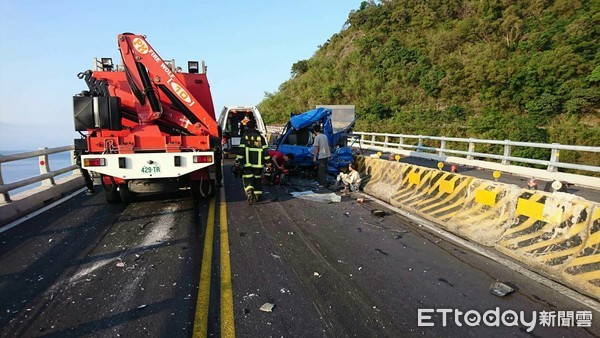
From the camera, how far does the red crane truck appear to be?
20.7 feet

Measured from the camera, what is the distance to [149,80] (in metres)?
6.95

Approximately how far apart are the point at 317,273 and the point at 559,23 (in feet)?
142

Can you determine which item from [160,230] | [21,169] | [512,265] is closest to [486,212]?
[512,265]

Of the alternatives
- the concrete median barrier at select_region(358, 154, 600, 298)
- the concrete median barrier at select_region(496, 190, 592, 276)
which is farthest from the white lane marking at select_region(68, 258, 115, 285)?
the concrete median barrier at select_region(496, 190, 592, 276)

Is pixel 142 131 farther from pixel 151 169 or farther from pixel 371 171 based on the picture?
pixel 371 171

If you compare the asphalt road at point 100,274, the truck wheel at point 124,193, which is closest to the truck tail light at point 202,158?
the asphalt road at point 100,274

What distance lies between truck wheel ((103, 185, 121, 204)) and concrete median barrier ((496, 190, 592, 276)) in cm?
740

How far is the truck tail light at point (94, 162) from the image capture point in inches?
240

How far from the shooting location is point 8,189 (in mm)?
6227

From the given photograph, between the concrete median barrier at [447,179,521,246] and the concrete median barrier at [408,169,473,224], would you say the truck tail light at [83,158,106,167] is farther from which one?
the concrete median barrier at [447,179,521,246]

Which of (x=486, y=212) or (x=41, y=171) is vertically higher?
(x=41, y=171)

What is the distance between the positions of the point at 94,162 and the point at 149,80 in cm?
209

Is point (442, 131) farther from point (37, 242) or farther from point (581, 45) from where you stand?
point (37, 242)

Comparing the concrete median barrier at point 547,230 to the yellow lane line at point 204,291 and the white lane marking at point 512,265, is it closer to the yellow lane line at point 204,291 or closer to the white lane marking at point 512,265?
the white lane marking at point 512,265
